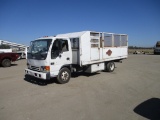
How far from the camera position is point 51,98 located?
596cm

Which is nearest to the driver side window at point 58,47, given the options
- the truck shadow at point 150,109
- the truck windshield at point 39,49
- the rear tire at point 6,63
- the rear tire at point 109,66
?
the truck windshield at point 39,49

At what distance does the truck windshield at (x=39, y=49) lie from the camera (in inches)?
289

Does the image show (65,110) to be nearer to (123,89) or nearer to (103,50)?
(123,89)

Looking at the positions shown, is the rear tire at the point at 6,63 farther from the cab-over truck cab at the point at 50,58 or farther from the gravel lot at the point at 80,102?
the gravel lot at the point at 80,102

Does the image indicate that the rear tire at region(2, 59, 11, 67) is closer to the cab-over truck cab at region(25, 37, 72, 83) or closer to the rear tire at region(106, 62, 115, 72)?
the cab-over truck cab at region(25, 37, 72, 83)

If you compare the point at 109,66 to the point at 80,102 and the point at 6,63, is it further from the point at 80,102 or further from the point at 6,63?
the point at 6,63

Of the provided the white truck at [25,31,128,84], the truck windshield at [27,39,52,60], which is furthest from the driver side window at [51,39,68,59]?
the truck windshield at [27,39,52,60]

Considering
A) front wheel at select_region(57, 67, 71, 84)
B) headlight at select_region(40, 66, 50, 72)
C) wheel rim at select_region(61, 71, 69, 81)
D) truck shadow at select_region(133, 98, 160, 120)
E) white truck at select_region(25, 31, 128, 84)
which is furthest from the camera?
wheel rim at select_region(61, 71, 69, 81)

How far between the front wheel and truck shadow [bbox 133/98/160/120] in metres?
4.09

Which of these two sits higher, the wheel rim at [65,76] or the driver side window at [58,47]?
the driver side window at [58,47]

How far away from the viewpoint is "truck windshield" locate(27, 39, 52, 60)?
24.1 ft

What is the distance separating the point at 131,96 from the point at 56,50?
402cm

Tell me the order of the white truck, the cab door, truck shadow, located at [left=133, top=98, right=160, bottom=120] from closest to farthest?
truck shadow, located at [left=133, top=98, right=160, bottom=120] < the white truck < the cab door

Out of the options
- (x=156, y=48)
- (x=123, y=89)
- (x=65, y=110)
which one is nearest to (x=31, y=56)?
(x=65, y=110)
